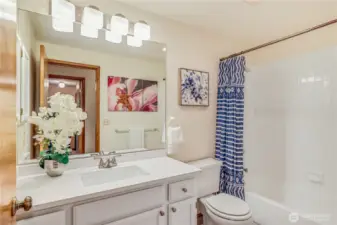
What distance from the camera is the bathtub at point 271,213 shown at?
6.19 feet

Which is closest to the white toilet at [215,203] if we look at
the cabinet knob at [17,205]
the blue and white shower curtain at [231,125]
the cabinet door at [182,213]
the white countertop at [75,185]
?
the blue and white shower curtain at [231,125]

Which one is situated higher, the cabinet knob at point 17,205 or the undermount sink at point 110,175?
the cabinet knob at point 17,205

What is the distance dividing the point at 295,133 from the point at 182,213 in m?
1.58

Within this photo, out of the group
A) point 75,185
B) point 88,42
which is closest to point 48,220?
point 75,185

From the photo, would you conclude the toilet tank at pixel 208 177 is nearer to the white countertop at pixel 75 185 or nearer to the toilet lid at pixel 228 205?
the toilet lid at pixel 228 205

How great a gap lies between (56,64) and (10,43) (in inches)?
35.6

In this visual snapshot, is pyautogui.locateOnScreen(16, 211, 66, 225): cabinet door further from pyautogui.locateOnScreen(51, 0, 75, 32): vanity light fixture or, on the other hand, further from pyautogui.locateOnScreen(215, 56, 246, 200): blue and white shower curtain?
pyautogui.locateOnScreen(215, 56, 246, 200): blue and white shower curtain

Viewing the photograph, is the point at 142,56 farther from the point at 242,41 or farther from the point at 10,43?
the point at 242,41

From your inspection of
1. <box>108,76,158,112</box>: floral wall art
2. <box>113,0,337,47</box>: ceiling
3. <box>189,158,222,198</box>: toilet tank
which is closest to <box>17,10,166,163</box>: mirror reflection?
<box>108,76,158,112</box>: floral wall art

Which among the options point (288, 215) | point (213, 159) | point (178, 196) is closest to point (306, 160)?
point (288, 215)

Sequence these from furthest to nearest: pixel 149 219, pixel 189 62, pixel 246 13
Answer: pixel 189 62 → pixel 246 13 → pixel 149 219

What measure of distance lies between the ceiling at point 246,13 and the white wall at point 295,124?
24cm

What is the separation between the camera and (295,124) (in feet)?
7.09

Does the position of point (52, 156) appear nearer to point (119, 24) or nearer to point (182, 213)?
point (182, 213)
